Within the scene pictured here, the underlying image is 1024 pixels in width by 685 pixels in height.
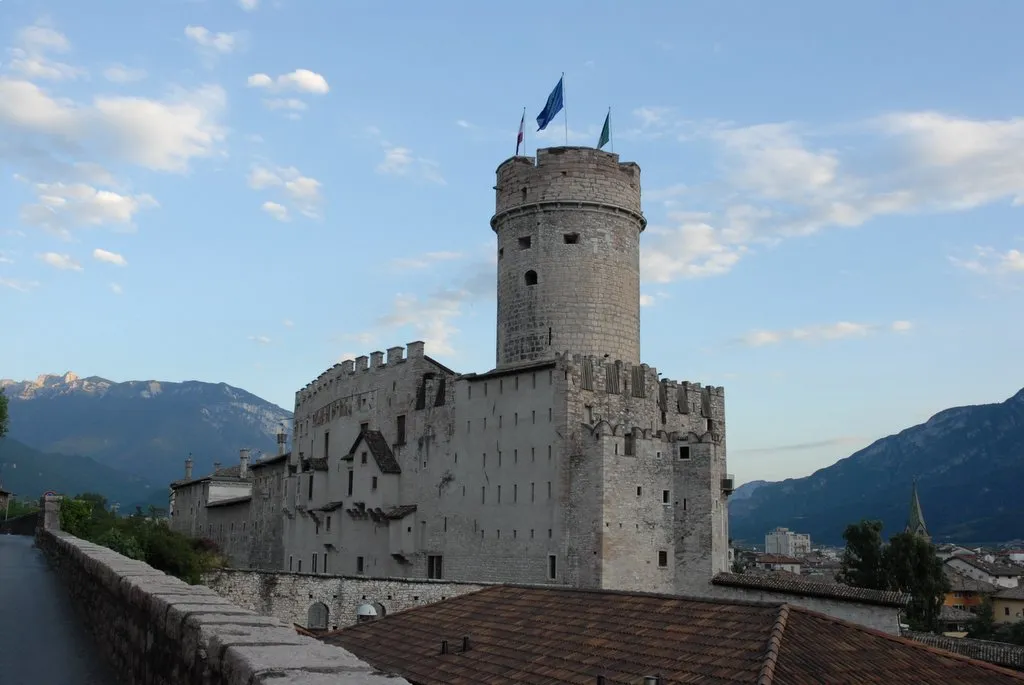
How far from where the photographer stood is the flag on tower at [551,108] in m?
43.7

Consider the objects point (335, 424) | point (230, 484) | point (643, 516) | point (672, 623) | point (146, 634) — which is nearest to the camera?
point (146, 634)

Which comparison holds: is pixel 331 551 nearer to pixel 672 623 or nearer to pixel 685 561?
pixel 685 561

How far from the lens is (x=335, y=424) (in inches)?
2157

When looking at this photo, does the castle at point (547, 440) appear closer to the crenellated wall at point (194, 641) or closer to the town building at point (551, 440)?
the town building at point (551, 440)

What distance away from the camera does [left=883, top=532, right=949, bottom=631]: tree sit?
59.5 m

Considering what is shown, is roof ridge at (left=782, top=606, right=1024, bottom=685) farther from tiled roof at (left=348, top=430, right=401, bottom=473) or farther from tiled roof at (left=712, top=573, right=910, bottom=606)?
tiled roof at (left=348, top=430, right=401, bottom=473)

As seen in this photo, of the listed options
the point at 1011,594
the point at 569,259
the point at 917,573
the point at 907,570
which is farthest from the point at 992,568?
the point at 569,259

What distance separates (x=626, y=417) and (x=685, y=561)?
6.31 meters

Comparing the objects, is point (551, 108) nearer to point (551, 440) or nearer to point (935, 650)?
point (551, 440)

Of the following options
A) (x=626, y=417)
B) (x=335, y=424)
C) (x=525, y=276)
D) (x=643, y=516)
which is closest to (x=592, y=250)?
(x=525, y=276)

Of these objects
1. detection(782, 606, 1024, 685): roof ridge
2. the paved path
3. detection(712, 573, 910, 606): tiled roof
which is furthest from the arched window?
detection(782, 606, 1024, 685): roof ridge

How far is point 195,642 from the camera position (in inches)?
225

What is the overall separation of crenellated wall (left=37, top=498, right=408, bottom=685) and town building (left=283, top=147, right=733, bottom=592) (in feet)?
96.4

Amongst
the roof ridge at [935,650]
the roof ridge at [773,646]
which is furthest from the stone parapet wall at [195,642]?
the roof ridge at [935,650]
